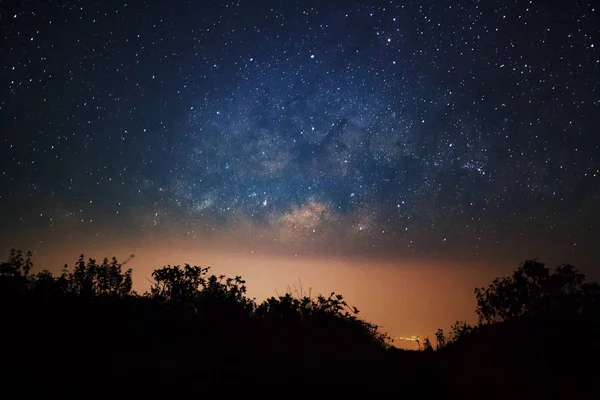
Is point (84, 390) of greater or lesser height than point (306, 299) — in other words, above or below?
below

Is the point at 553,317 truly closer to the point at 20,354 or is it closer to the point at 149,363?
the point at 149,363

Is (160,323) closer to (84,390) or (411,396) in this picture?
(84,390)

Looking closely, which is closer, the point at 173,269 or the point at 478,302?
the point at 173,269

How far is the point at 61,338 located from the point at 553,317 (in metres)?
12.0

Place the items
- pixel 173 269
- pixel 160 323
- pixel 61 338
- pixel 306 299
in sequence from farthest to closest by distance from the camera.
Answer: pixel 173 269 → pixel 306 299 → pixel 160 323 → pixel 61 338

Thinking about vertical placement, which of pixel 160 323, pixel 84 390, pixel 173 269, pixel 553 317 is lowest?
pixel 84 390

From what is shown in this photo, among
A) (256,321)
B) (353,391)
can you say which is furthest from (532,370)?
(256,321)

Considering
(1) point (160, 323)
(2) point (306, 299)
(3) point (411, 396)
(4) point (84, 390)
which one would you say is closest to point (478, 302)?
(2) point (306, 299)

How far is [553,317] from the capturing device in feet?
26.9

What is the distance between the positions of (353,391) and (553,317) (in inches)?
192

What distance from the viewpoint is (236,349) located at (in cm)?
955

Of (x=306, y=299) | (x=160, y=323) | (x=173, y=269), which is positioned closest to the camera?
(x=160, y=323)

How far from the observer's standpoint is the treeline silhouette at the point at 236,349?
23.9 ft

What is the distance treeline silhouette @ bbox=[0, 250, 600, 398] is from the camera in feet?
23.9
